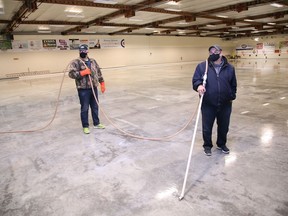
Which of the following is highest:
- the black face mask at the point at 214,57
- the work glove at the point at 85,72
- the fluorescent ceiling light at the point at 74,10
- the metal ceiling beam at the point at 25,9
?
the fluorescent ceiling light at the point at 74,10

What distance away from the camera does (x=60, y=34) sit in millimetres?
18422

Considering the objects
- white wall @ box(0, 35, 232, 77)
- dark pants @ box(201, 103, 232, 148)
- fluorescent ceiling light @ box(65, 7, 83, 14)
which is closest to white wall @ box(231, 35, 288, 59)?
white wall @ box(0, 35, 232, 77)

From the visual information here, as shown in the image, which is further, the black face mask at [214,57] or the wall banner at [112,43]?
the wall banner at [112,43]

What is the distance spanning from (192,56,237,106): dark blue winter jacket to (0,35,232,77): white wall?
17745 millimetres

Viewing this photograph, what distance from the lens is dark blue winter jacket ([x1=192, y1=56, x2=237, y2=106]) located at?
8.44 ft

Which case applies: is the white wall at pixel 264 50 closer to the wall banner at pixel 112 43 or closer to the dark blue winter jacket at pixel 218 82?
the wall banner at pixel 112 43

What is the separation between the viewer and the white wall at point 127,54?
16.8 meters

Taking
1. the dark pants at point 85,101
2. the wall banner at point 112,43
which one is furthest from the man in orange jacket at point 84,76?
the wall banner at point 112,43

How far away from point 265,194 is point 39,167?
2.62 meters

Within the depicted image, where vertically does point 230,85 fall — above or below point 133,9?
below

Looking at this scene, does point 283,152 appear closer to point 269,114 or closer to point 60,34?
point 269,114

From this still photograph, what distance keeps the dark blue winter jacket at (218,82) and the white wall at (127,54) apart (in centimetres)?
1774

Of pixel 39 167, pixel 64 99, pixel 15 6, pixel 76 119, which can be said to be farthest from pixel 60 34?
pixel 39 167

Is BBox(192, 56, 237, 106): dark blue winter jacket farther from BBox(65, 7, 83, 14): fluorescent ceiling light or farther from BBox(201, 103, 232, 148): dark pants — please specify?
BBox(65, 7, 83, 14): fluorescent ceiling light
